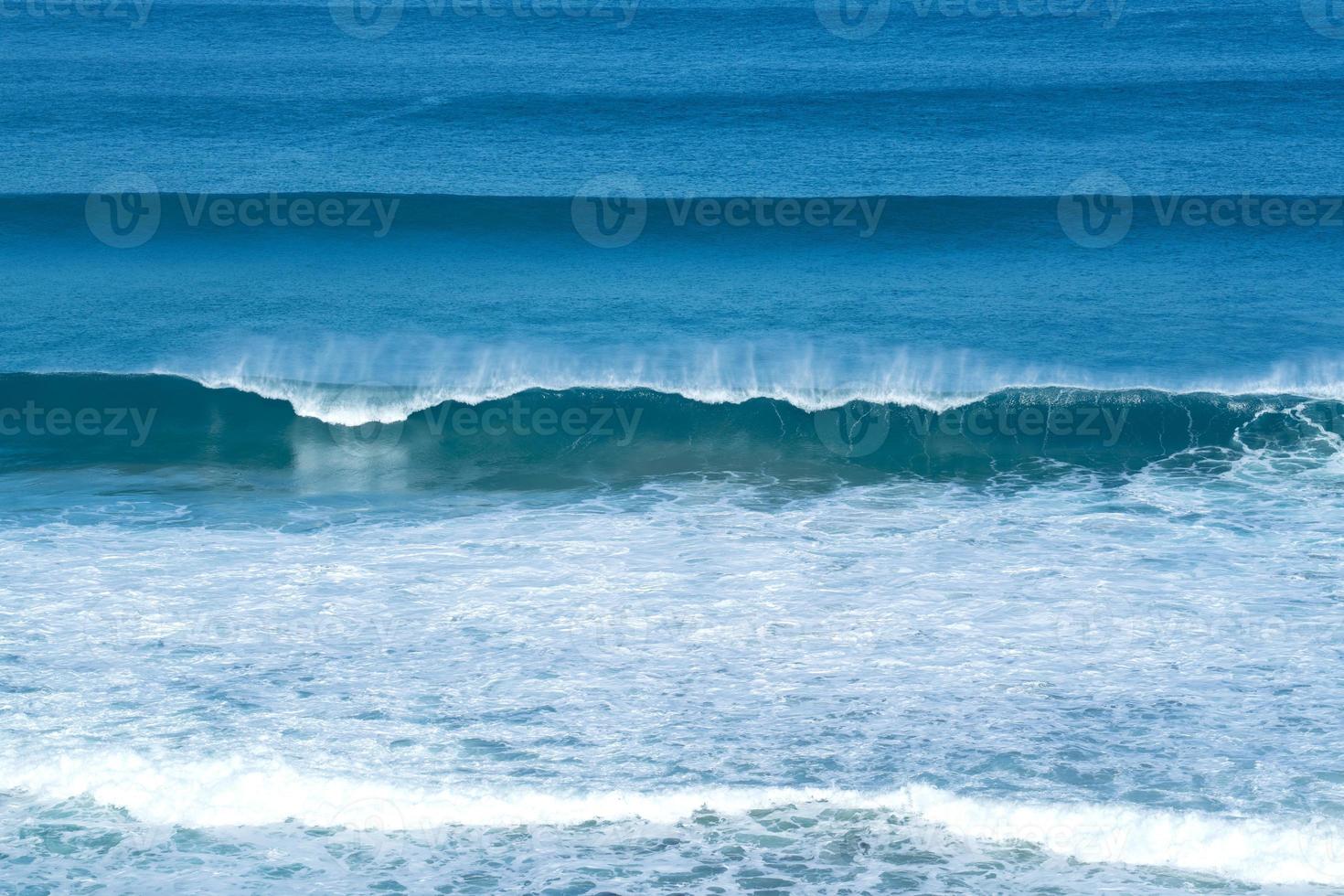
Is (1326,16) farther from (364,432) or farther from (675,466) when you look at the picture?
(364,432)

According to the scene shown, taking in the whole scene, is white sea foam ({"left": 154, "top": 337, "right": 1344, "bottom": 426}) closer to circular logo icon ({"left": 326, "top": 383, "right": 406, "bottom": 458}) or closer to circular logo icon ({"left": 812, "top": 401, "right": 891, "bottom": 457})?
circular logo icon ({"left": 326, "top": 383, "right": 406, "bottom": 458})

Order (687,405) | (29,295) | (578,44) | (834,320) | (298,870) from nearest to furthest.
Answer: (298,870) → (687,405) → (834,320) → (29,295) → (578,44)

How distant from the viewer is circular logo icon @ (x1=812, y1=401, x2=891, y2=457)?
1171 centimetres

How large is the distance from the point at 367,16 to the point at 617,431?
56.5 feet

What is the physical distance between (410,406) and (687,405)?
2.56 meters

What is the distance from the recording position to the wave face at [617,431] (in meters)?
11.4

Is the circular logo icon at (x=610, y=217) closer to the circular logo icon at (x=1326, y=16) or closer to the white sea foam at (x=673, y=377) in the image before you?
the white sea foam at (x=673, y=377)

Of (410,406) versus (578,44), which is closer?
(410,406)

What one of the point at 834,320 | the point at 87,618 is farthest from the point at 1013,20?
the point at 87,618

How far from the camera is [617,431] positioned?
12.1 m

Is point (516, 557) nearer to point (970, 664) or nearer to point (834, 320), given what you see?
point (970, 664)

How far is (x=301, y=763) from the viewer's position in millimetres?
7113

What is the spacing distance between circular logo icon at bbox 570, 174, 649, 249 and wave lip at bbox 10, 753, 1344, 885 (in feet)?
34.8

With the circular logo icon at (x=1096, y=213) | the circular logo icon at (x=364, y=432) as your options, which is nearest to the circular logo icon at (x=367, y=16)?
the circular logo icon at (x=1096, y=213)
